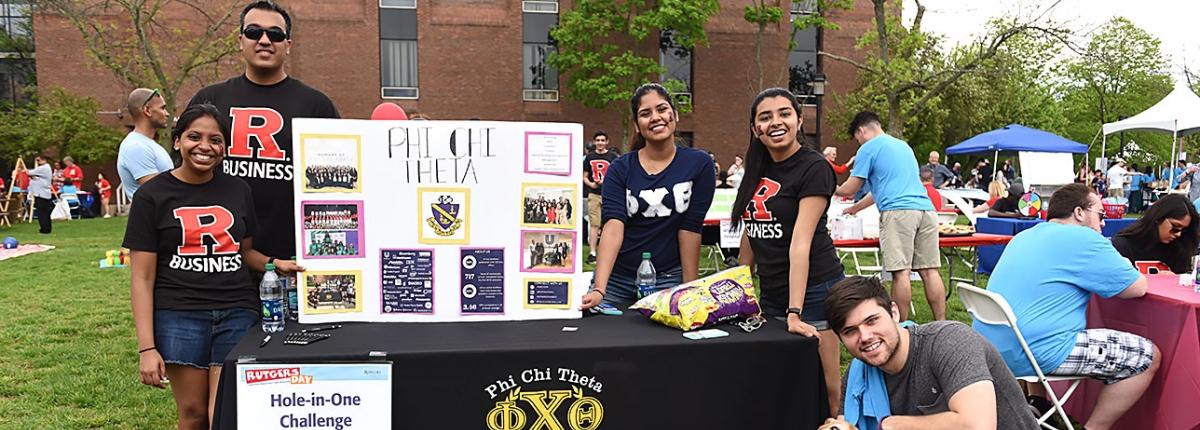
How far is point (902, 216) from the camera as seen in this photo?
545cm

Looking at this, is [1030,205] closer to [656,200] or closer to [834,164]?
[834,164]

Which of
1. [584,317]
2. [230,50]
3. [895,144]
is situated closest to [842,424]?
[584,317]

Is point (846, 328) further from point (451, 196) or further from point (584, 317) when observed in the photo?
point (451, 196)

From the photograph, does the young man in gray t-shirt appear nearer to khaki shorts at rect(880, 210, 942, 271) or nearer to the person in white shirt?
khaki shorts at rect(880, 210, 942, 271)

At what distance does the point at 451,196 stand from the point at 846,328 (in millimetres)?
1485

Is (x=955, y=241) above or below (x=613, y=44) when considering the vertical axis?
below

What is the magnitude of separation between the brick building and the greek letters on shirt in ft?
66.4

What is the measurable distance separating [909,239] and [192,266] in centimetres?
489

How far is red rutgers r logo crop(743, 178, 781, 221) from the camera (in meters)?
2.85

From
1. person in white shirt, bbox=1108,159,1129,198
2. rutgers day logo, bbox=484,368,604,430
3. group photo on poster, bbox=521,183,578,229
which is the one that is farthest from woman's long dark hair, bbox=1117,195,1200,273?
person in white shirt, bbox=1108,159,1129,198

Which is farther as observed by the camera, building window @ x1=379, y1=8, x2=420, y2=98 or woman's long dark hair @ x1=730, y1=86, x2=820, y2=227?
building window @ x1=379, y1=8, x2=420, y2=98

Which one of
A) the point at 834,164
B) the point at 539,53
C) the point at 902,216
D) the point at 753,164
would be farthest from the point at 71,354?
the point at 539,53

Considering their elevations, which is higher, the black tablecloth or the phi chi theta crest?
the phi chi theta crest

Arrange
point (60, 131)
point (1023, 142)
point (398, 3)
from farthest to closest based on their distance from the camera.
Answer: point (398, 3) < point (60, 131) < point (1023, 142)
